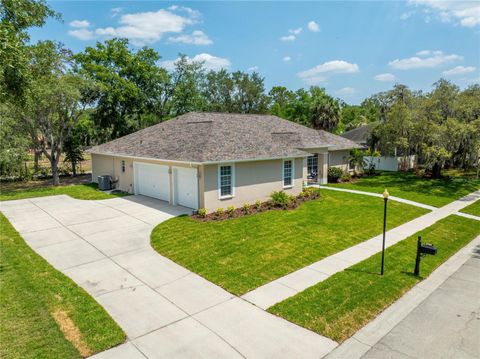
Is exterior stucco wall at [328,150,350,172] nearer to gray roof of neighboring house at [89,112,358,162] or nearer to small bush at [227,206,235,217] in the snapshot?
gray roof of neighboring house at [89,112,358,162]

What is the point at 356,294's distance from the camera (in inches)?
294

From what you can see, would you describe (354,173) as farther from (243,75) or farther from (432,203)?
(243,75)

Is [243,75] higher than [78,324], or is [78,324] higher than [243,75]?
[243,75]

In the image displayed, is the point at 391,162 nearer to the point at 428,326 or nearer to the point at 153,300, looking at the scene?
the point at 428,326

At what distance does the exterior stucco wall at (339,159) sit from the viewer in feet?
79.6

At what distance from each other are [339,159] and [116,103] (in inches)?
833

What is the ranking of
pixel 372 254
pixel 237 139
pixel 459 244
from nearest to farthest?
pixel 372 254, pixel 459 244, pixel 237 139

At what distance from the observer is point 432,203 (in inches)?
690

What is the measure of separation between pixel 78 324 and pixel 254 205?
1029 cm

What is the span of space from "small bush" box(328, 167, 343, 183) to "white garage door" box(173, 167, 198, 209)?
12.3 m

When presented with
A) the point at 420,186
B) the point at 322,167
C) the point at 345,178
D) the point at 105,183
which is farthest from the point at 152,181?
the point at 420,186

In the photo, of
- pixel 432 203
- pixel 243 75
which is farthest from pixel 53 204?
pixel 243 75

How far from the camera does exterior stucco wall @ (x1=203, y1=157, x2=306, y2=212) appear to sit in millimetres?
14258

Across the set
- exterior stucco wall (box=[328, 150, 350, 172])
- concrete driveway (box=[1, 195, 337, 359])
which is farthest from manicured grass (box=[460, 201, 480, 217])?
concrete driveway (box=[1, 195, 337, 359])
